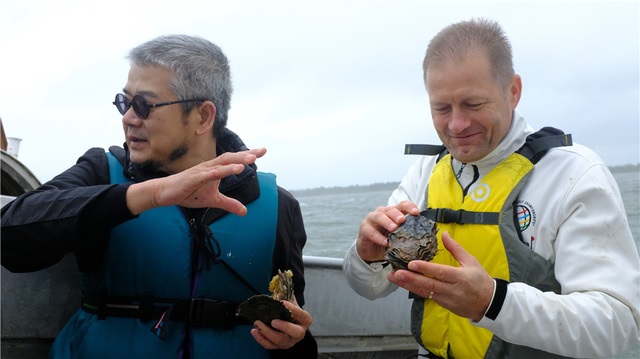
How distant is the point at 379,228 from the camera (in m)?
2.65

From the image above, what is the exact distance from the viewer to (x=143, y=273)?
2764 mm

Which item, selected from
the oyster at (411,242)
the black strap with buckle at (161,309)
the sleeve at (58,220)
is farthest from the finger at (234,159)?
the black strap with buckle at (161,309)

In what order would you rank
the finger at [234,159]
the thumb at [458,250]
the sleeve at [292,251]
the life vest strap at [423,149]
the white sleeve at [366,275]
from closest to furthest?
1. the thumb at [458,250]
2. the finger at [234,159]
3. the white sleeve at [366,275]
4. the sleeve at [292,251]
5. the life vest strap at [423,149]

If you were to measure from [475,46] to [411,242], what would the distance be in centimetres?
94

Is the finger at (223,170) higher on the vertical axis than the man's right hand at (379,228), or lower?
higher

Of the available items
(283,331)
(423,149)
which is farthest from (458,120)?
(283,331)

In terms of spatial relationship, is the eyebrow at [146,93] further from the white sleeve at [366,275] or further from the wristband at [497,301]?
the wristband at [497,301]

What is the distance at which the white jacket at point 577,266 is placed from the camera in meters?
2.19

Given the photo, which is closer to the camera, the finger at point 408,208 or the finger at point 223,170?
the finger at point 223,170

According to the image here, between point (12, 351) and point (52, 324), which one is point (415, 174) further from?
Result: point (12, 351)

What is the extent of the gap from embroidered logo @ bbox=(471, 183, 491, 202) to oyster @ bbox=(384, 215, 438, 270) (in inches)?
14.9

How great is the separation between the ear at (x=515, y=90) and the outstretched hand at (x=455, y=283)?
0.89 meters

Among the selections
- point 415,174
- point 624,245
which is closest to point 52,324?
point 415,174

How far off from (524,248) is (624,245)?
1.32ft
